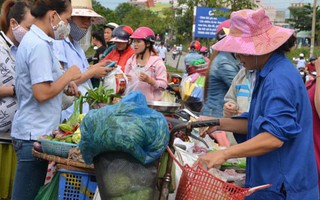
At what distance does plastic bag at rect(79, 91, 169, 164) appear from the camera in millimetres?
2693

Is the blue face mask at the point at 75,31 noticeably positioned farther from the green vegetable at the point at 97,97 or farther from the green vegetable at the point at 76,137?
the green vegetable at the point at 76,137

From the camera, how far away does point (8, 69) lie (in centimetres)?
490

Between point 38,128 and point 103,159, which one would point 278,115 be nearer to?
point 103,159

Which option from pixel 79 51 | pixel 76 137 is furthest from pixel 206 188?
pixel 79 51

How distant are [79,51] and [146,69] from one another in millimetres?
1692

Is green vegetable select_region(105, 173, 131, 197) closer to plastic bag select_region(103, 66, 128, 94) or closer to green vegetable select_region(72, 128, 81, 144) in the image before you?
green vegetable select_region(72, 128, 81, 144)

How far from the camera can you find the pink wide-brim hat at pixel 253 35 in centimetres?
298

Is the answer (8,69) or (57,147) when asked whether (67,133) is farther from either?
(8,69)

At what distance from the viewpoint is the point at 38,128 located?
3.95 meters

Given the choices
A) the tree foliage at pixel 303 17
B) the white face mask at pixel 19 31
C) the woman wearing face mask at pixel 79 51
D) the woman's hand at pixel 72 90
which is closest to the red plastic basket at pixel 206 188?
the woman's hand at pixel 72 90

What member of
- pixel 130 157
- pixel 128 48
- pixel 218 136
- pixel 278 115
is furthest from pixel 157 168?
pixel 128 48

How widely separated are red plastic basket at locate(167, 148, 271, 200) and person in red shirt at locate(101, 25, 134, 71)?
15.8 feet

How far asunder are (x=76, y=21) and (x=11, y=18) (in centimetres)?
66

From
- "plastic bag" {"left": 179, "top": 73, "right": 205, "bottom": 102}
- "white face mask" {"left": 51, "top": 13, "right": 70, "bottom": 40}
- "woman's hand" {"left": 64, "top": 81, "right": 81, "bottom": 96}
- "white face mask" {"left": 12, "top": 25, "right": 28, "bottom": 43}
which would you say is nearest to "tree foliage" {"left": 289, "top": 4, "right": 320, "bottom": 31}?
"plastic bag" {"left": 179, "top": 73, "right": 205, "bottom": 102}
